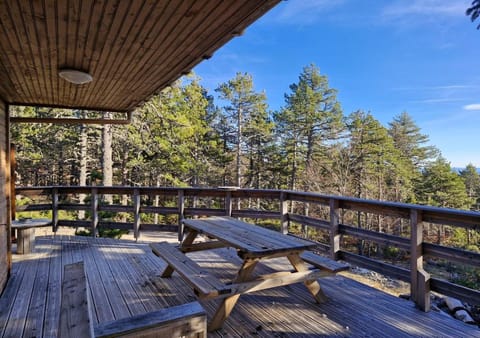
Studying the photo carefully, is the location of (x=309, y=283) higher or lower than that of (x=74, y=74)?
lower

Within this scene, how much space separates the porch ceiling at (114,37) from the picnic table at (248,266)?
62.7 inches

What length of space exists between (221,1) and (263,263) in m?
3.29

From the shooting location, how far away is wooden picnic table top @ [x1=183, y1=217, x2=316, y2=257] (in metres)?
2.35

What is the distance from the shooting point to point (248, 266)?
238cm

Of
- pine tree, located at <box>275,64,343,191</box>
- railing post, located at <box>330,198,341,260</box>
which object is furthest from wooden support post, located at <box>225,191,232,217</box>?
pine tree, located at <box>275,64,343,191</box>

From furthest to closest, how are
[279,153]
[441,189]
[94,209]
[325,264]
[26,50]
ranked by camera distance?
[441,189] < [279,153] < [94,209] < [325,264] < [26,50]

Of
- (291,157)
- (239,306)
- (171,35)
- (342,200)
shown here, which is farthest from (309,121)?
(171,35)

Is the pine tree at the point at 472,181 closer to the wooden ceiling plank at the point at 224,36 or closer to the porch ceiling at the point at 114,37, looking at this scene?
the wooden ceiling plank at the point at 224,36

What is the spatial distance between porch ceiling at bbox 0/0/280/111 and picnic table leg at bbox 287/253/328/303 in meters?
1.87

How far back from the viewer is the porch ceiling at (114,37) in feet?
5.29

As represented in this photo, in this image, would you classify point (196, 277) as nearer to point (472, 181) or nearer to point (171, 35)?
point (171, 35)

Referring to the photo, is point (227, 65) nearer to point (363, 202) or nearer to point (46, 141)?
point (46, 141)

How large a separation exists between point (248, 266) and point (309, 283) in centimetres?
72

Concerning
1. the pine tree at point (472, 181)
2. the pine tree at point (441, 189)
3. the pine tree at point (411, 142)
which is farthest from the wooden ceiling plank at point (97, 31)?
the pine tree at point (472, 181)
